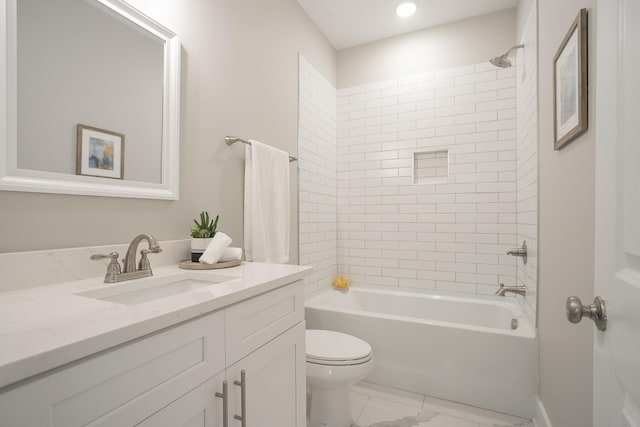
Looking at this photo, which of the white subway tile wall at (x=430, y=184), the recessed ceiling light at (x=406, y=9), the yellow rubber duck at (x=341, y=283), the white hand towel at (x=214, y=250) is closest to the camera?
Result: the white hand towel at (x=214, y=250)

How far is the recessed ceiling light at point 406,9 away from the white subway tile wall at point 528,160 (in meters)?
0.84

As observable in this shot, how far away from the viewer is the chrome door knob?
0.64 meters

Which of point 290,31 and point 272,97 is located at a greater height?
point 290,31

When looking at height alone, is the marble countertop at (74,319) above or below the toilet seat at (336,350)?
above

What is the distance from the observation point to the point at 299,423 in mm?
1277

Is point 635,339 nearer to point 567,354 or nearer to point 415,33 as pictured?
point 567,354

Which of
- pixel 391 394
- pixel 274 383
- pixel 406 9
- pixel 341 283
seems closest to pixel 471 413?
pixel 391 394

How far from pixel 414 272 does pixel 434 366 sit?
35.9 inches

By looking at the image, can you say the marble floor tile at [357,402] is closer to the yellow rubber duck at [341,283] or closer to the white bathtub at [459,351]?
the white bathtub at [459,351]

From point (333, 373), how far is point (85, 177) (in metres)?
1.40

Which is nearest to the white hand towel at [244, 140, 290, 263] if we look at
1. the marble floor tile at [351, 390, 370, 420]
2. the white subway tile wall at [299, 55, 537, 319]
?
the white subway tile wall at [299, 55, 537, 319]

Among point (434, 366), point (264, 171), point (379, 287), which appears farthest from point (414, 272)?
point (264, 171)

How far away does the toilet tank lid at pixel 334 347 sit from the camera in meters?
1.66

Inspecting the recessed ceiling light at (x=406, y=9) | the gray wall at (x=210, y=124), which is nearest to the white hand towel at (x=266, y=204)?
the gray wall at (x=210, y=124)
